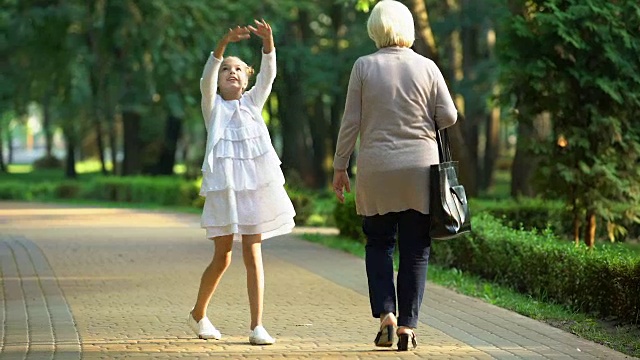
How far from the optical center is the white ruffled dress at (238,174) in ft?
25.3

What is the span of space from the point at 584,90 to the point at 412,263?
6.71 metres

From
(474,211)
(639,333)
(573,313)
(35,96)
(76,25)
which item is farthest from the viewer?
(35,96)

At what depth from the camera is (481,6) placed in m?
32.4

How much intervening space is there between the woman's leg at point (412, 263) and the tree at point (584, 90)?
20.0 feet

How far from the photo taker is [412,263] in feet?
24.5

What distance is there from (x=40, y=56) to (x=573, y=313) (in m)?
25.6

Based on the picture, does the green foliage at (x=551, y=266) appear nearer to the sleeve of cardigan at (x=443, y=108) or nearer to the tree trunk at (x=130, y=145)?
the sleeve of cardigan at (x=443, y=108)

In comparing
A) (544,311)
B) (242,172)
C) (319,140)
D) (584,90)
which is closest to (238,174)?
(242,172)

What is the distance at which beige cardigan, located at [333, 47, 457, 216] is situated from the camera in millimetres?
7352

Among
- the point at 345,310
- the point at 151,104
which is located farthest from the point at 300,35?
the point at 345,310

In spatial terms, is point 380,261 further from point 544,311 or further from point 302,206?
point 302,206

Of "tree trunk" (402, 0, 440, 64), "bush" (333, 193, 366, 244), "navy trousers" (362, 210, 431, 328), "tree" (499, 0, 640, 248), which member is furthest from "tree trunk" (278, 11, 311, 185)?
"navy trousers" (362, 210, 431, 328)

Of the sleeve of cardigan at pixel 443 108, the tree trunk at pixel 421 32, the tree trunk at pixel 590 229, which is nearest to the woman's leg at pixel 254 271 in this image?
the sleeve of cardigan at pixel 443 108

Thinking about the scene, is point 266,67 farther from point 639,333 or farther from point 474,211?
point 474,211
